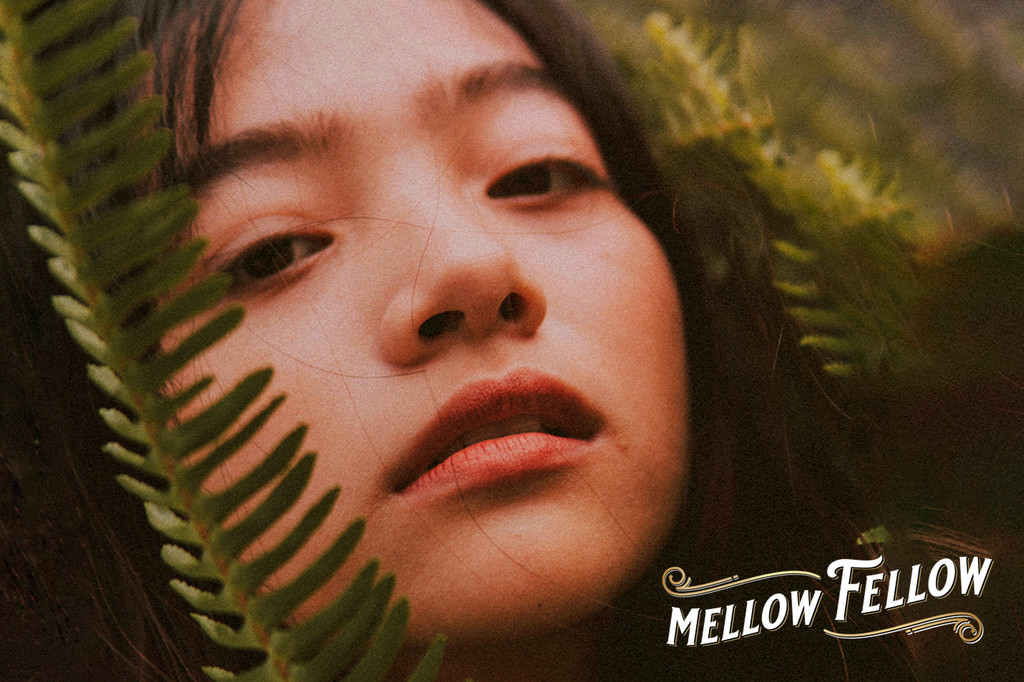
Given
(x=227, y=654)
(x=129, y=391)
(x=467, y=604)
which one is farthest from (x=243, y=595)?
(x=227, y=654)

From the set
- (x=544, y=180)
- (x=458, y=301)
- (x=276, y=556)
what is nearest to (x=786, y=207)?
(x=544, y=180)

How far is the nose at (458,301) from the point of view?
47 centimetres

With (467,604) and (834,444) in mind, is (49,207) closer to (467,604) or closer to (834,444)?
(467,604)

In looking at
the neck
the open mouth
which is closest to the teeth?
the open mouth

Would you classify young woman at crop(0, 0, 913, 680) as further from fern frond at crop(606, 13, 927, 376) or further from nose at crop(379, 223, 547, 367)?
fern frond at crop(606, 13, 927, 376)

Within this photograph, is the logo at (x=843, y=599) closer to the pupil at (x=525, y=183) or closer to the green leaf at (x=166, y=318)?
the pupil at (x=525, y=183)

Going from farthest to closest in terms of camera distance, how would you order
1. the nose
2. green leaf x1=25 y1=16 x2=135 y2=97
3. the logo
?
the logo
the nose
green leaf x1=25 y1=16 x2=135 y2=97

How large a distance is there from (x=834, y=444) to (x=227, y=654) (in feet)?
1.75

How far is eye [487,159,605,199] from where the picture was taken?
1.75ft

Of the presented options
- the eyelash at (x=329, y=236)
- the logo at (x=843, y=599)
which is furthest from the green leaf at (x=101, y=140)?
the logo at (x=843, y=599)

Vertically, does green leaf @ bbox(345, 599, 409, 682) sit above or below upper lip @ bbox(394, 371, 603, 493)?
below

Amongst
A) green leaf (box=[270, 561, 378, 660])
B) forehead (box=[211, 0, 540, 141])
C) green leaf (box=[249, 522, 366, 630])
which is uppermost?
forehead (box=[211, 0, 540, 141])

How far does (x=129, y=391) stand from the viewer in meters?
0.24

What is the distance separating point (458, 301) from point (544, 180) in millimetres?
137
